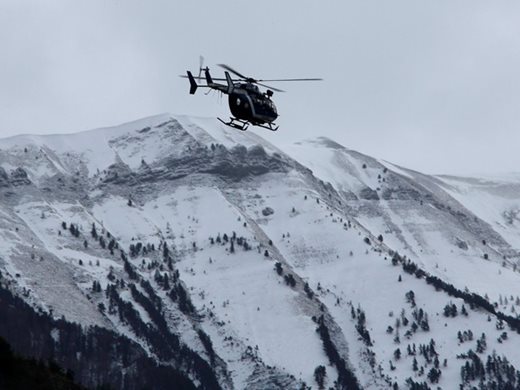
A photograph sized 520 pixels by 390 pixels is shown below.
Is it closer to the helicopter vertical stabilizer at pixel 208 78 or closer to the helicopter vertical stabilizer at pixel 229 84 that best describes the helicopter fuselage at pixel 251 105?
the helicopter vertical stabilizer at pixel 229 84

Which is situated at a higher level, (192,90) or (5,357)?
(192,90)

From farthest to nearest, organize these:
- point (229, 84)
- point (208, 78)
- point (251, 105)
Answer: point (208, 78) < point (229, 84) < point (251, 105)

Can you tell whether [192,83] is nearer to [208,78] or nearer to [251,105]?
[208,78]

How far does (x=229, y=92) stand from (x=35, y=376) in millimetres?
37648

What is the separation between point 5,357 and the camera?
14925 cm

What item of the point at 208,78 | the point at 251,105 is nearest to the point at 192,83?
the point at 208,78

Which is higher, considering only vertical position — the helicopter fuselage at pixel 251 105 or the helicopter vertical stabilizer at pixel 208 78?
the helicopter vertical stabilizer at pixel 208 78

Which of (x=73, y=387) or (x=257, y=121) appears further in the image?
(x=73, y=387)

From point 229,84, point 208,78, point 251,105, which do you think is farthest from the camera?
point 208,78

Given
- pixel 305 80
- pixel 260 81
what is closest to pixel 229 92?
pixel 260 81

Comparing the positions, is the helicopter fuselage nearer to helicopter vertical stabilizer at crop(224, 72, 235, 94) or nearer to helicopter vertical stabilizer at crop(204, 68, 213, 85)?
helicopter vertical stabilizer at crop(224, 72, 235, 94)

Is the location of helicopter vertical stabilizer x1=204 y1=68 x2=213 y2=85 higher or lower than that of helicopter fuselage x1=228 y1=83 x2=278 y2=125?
higher

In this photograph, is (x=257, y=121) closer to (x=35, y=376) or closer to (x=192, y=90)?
(x=192, y=90)

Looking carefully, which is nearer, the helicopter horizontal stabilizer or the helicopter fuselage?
the helicopter fuselage
